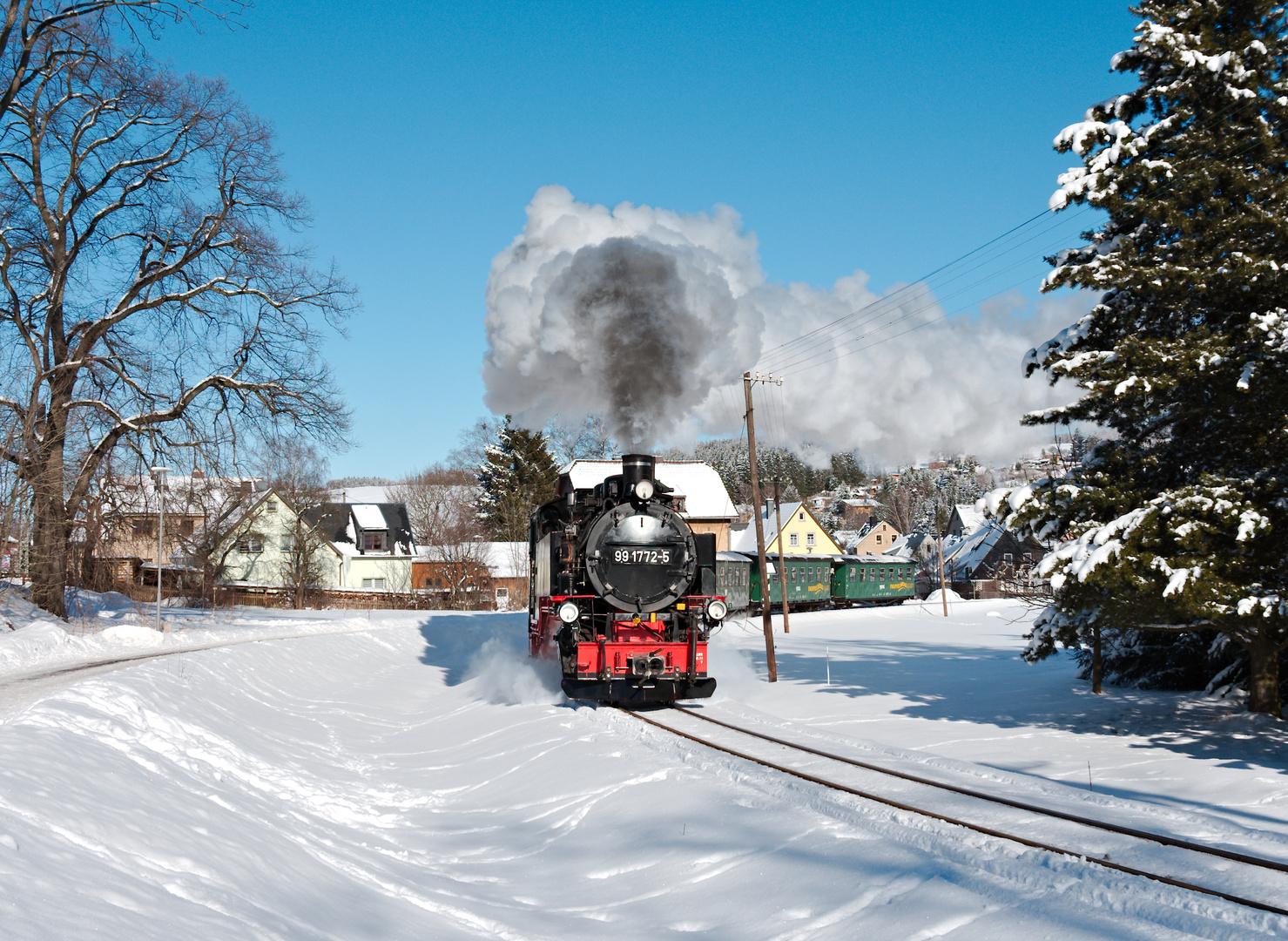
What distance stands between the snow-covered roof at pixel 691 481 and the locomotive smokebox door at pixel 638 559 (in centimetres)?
4041

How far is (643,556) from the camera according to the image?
13.6 m

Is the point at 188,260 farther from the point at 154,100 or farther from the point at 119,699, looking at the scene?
the point at 119,699

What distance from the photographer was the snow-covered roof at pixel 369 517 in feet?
197

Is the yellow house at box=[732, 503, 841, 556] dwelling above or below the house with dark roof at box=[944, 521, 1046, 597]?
above

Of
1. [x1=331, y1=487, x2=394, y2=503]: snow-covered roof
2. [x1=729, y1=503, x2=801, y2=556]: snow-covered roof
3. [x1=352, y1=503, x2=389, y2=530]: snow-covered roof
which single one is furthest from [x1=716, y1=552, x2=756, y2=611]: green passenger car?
[x1=331, y1=487, x2=394, y2=503]: snow-covered roof

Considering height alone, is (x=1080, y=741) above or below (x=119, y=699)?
below

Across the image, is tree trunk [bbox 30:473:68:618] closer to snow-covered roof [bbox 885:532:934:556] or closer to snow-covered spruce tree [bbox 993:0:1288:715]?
snow-covered spruce tree [bbox 993:0:1288:715]

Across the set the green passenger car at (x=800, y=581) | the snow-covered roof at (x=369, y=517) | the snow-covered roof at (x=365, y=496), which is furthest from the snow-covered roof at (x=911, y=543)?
the snow-covered roof at (x=369, y=517)

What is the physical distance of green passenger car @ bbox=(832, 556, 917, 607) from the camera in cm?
4972

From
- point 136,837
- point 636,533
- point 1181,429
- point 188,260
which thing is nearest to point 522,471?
point 188,260

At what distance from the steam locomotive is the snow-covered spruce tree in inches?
192

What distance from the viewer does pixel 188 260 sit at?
2267cm

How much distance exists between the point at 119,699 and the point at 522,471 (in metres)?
51.1

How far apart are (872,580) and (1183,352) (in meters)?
42.3
